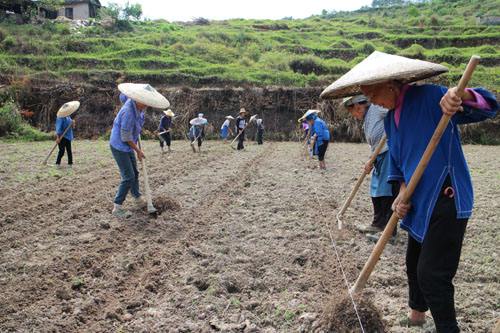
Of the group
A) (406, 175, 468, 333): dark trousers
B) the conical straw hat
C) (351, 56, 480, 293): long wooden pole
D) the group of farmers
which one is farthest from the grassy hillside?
(406, 175, 468, 333): dark trousers

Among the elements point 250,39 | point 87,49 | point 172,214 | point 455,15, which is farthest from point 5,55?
point 455,15

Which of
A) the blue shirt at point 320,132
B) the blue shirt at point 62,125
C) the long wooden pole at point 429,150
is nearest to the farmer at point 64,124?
the blue shirt at point 62,125

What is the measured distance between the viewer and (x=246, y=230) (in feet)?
19.1

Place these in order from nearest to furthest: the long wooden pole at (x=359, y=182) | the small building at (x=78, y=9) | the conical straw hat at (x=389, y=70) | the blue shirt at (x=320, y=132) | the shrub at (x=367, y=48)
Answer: the conical straw hat at (x=389, y=70) < the long wooden pole at (x=359, y=182) < the blue shirt at (x=320, y=132) < the shrub at (x=367, y=48) < the small building at (x=78, y=9)

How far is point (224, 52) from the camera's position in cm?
3616

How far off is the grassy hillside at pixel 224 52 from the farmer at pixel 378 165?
73.0 ft

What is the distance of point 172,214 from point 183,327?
3.36m

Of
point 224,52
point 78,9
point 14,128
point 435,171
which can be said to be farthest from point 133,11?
point 435,171

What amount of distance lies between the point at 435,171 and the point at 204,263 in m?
2.72

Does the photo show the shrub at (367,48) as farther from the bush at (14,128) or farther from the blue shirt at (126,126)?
the blue shirt at (126,126)

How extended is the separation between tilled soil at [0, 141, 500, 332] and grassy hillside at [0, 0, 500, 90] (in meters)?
20.3

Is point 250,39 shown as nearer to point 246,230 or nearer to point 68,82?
point 68,82

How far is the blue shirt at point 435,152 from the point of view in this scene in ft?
8.80

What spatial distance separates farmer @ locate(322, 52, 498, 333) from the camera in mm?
2672
